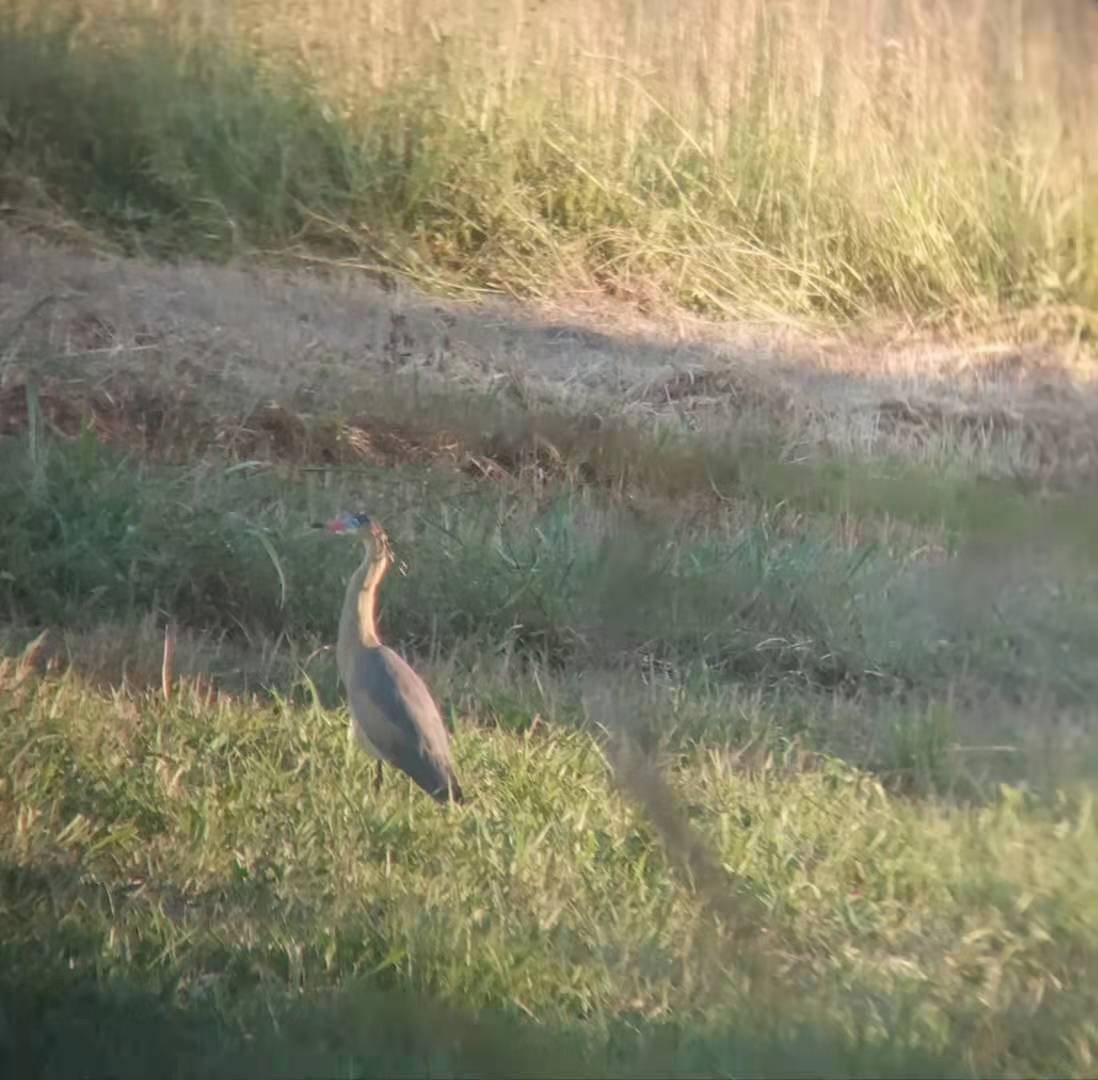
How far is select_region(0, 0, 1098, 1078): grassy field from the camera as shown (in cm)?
247

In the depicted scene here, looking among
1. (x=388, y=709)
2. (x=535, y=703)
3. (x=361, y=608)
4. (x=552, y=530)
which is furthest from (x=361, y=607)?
(x=552, y=530)

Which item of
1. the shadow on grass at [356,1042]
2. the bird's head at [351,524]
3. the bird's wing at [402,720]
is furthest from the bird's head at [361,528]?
the shadow on grass at [356,1042]

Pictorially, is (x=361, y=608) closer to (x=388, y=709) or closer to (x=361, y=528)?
(x=361, y=528)

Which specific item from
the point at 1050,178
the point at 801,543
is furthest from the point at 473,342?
the point at 1050,178

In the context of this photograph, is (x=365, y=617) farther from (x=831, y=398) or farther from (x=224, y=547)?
(x=831, y=398)

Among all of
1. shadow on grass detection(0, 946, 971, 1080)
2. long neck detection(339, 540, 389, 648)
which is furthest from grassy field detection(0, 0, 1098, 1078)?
long neck detection(339, 540, 389, 648)

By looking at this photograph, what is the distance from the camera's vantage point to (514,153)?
13.2 ft

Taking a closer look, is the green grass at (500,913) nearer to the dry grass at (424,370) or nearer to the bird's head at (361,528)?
the bird's head at (361,528)

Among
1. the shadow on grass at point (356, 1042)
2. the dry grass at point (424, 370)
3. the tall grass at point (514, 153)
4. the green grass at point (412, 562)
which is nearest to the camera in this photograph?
the shadow on grass at point (356, 1042)

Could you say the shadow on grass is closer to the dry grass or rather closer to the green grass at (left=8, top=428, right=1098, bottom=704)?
the green grass at (left=8, top=428, right=1098, bottom=704)

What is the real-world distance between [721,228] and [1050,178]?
1086 millimetres

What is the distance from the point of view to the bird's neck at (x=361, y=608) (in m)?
3.32

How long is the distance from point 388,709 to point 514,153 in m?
1.42

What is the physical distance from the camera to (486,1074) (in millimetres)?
2449
